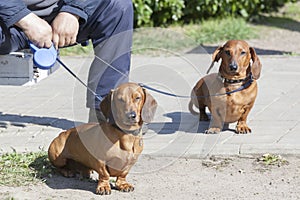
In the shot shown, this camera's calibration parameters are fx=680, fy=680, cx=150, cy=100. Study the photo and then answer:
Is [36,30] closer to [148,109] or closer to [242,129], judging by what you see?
[148,109]

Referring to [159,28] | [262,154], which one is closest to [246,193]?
[262,154]

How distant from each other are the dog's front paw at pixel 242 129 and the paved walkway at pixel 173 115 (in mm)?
48

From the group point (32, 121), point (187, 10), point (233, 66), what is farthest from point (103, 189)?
Result: point (187, 10)

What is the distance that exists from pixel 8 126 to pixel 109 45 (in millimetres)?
1109

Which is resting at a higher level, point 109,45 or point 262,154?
point 109,45

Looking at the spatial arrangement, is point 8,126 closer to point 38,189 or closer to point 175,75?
point 38,189

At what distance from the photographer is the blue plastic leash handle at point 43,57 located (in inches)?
143

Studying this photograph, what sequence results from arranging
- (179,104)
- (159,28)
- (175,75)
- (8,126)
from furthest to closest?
(159,28) < (175,75) < (179,104) < (8,126)

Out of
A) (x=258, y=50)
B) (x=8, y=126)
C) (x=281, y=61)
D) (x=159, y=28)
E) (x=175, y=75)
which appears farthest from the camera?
(x=159, y=28)

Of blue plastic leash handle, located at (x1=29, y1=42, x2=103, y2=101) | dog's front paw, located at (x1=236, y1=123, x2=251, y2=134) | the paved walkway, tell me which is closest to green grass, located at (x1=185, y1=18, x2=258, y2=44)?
the paved walkway

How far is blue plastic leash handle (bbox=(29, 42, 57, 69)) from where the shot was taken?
3.64 meters

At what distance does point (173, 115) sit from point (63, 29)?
5.62 feet

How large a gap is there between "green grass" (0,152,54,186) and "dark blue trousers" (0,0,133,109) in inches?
20.9

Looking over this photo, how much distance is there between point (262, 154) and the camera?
4.20 metres
